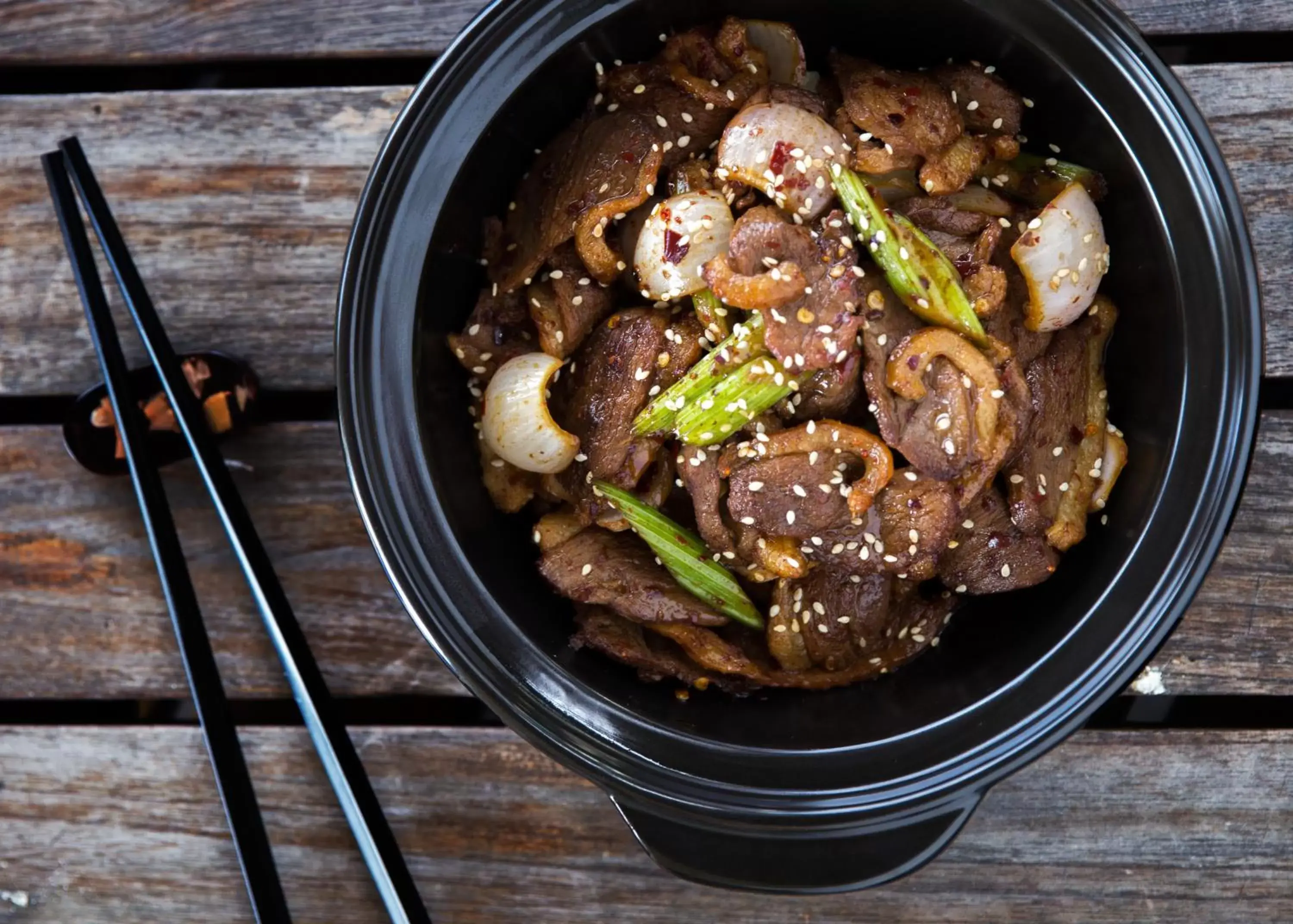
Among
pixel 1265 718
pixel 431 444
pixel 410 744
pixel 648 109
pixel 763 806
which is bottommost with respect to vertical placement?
pixel 410 744

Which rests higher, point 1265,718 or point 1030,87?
point 1030,87

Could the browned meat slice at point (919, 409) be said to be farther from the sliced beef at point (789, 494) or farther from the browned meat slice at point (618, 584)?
the browned meat slice at point (618, 584)

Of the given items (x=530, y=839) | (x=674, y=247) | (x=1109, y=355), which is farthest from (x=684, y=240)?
(x=530, y=839)

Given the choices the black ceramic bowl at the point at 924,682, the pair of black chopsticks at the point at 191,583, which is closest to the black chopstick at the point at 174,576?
the pair of black chopsticks at the point at 191,583

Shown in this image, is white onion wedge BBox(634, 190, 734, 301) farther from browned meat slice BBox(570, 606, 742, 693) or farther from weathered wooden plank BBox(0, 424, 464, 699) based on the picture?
weathered wooden plank BBox(0, 424, 464, 699)

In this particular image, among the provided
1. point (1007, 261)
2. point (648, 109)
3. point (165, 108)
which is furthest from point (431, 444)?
point (165, 108)

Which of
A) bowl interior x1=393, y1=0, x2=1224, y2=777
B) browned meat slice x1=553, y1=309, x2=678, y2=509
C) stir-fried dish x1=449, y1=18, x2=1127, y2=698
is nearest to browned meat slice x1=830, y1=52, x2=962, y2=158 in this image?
stir-fried dish x1=449, y1=18, x2=1127, y2=698

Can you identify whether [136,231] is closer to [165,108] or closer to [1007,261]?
[165,108]
